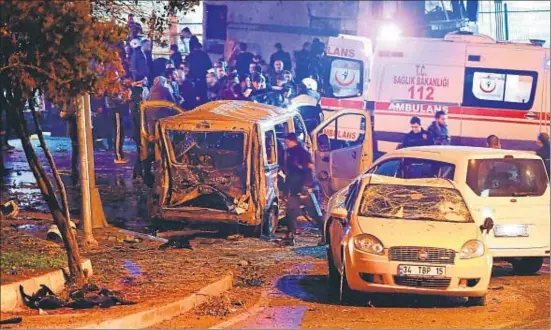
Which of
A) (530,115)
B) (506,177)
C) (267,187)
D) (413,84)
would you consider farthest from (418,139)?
(506,177)

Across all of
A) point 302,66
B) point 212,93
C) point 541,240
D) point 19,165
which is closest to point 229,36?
point 302,66

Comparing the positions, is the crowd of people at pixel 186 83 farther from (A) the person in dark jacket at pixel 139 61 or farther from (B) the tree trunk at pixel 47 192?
(B) the tree trunk at pixel 47 192

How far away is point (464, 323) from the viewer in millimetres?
10383

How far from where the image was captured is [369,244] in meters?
11.1

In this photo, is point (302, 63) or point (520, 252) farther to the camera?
point (302, 63)

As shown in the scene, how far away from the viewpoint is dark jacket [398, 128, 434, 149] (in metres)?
18.3

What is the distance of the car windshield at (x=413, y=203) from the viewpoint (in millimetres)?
11664

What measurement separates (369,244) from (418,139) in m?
7.63

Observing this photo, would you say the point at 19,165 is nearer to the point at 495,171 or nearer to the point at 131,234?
the point at 131,234

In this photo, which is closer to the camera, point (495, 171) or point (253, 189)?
point (495, 171)

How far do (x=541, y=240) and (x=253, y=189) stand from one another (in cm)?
416

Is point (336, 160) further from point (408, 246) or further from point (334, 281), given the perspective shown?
point (408, 246)

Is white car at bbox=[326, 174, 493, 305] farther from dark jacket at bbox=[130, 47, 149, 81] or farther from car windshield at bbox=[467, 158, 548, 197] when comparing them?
dark jacket at bbox=[130, 47, 149, 81]

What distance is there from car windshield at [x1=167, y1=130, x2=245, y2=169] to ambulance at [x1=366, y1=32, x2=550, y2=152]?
226 inches
